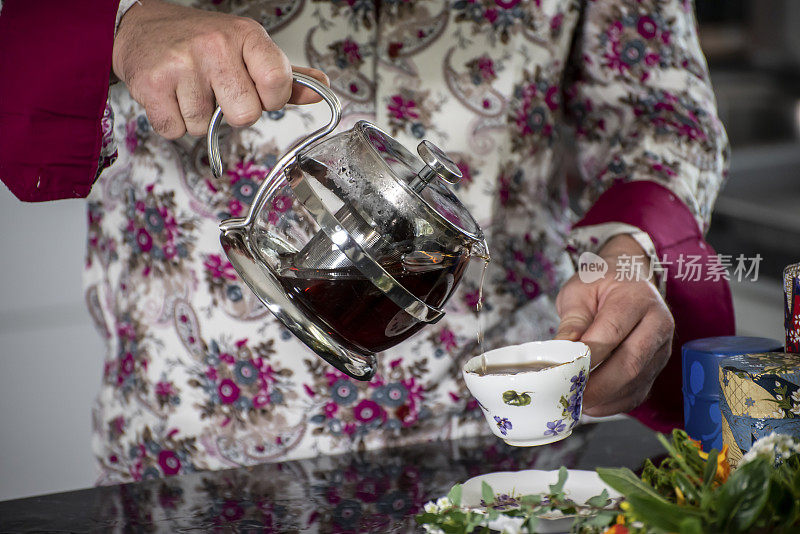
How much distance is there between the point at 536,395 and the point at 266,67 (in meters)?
0.36

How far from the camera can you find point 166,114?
2.25ft

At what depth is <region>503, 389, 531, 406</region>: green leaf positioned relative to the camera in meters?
0.75

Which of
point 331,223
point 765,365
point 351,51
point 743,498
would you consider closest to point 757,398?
point 765,365

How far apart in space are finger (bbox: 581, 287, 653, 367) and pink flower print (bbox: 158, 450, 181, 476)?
1.73 ft

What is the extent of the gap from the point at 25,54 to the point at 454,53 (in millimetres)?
486

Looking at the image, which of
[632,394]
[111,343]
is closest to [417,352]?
[632,394]

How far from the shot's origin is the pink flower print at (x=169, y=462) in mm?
1058

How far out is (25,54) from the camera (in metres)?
0.78

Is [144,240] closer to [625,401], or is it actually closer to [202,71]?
[202,71]

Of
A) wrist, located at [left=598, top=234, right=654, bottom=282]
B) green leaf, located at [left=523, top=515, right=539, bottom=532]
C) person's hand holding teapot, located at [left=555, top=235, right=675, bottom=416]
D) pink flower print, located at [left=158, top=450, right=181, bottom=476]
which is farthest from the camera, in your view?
pink flower print, located at [left=158, top=450, right=181, bottom=476]

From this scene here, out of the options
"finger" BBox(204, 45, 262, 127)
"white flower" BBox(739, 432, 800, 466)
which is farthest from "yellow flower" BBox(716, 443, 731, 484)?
"finger" BBox(204, 45, 262, 127)

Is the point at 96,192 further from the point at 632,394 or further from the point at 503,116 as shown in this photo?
the point at 632,394

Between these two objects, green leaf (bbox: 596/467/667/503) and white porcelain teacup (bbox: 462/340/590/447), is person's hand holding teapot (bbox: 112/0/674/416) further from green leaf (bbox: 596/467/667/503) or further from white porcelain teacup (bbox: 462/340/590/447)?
green leaf (bbox: 596/467/667/503)

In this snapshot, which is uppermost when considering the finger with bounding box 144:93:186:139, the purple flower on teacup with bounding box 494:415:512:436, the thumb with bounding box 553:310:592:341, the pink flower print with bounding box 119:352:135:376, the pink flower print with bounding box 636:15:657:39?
the pink flower print with bounding box 636:15:657:39
